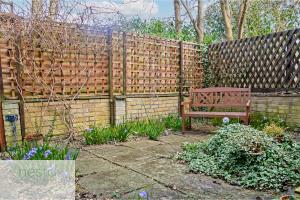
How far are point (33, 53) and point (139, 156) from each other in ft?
8.13

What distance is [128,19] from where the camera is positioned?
5.74 metres

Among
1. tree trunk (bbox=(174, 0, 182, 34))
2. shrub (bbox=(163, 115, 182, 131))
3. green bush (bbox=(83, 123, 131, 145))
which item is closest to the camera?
green bush (bbox=(83, 123, 131, 145))

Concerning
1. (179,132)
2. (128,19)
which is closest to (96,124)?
(179,132)

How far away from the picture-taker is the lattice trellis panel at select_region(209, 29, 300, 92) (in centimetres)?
628

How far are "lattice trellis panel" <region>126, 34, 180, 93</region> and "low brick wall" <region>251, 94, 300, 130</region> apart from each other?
2.10 m

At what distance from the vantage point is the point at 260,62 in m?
6.94

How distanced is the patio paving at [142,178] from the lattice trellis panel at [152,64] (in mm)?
2425

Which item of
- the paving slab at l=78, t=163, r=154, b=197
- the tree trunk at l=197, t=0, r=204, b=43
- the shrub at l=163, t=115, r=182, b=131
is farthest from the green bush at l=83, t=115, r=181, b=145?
the tree trunk at l=197, t=0, r=204, b=43

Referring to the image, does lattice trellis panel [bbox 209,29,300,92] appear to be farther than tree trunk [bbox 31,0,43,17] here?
Yes

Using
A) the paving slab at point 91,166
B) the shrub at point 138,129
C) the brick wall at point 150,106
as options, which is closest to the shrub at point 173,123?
the brick wall at point 150,106

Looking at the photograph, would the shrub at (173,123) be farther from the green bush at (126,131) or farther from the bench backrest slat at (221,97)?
the bench backrest slat at (221,97)

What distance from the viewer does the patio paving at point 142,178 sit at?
2.68 meters

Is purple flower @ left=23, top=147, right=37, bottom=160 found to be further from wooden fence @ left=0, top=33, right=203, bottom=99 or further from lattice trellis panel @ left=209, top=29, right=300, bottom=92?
lattice trellis panel @ left=209, top=29, right=300, bottom=92

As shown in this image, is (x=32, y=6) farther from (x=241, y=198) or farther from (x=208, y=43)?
A: (x=208, y=43)
